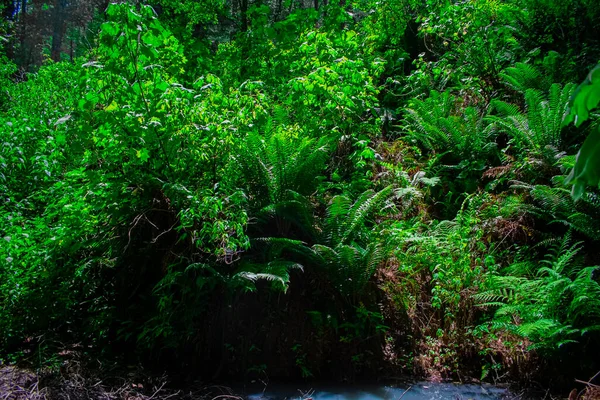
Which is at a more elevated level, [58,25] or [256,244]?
[58,25]

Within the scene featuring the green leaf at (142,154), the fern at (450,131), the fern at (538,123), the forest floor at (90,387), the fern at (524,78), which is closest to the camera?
the forest floor at (90,387)

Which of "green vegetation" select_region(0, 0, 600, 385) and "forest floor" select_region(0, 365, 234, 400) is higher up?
"green vegetation" select_region(0, 0, 600, 385)

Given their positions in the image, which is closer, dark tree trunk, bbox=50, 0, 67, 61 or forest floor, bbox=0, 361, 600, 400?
forest floor, bbox=0, 361, 600, 400

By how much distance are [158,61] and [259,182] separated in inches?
58.2

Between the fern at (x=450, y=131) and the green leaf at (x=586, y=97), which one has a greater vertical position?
the fern at (x=450, y=131)

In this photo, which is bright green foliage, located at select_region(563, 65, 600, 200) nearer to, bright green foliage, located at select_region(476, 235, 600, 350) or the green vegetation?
the green vegetation

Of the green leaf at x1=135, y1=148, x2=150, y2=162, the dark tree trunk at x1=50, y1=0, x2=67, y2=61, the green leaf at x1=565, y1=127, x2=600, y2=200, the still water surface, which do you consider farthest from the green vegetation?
the dark tree trunk at x1=50, y1=0, x2=67, y2=61

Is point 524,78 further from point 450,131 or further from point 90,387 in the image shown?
point 90,387

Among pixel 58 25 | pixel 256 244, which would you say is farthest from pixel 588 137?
pixel 58 25

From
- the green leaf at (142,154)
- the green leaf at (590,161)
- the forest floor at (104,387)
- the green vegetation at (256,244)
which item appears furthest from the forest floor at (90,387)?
the green leaf at (590,161)

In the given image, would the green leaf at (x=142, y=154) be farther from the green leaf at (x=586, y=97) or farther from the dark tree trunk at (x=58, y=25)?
the dark tree trunk at (x=58, y=25)

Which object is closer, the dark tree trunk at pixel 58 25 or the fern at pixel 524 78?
the fern at pixel 524 78

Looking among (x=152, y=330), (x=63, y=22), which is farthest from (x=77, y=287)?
(x=63, y=22)

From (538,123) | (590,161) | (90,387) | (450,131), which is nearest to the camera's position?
(590,161)
